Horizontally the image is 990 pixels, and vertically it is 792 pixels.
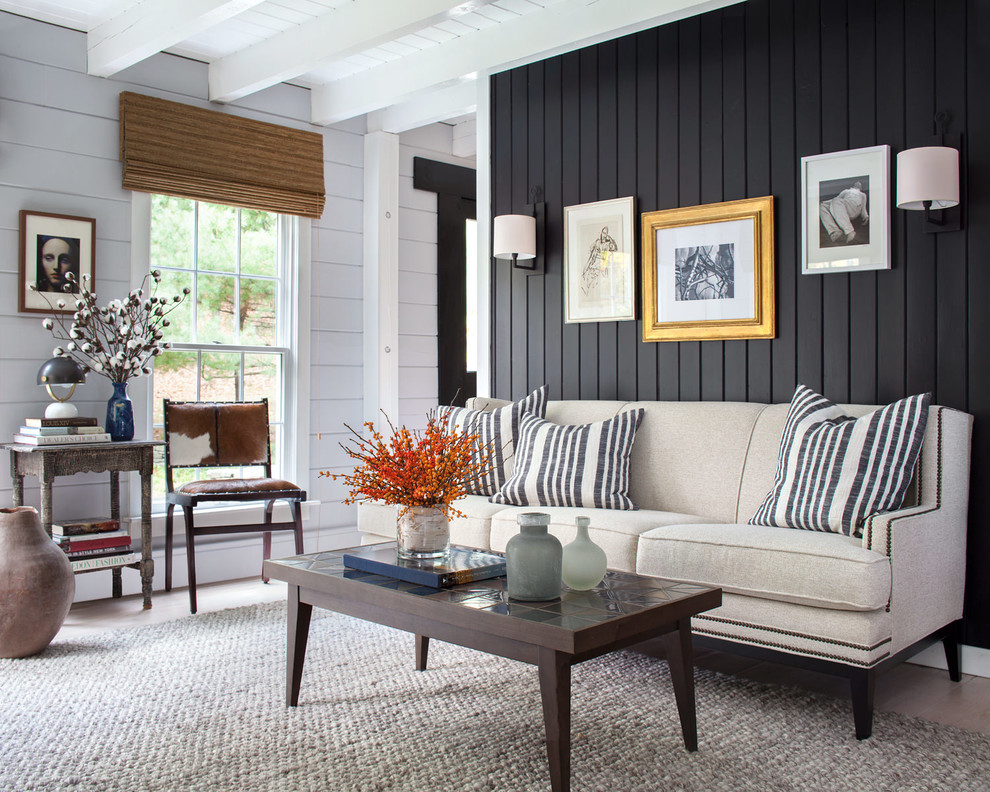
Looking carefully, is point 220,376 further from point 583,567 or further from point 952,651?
point 952,651

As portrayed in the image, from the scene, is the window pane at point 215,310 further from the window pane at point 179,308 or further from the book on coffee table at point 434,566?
the book on coffee table at point 434,566

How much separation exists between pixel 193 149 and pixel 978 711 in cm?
436

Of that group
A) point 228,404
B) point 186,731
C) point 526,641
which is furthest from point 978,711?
point 228,404

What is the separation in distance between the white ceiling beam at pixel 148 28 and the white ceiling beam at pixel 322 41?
47 centimetres

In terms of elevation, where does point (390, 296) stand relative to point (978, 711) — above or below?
above

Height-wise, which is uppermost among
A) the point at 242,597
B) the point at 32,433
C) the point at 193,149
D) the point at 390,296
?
the point at 193,149

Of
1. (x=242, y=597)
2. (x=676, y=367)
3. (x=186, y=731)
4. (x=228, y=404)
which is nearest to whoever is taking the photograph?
(x=186, y=731)

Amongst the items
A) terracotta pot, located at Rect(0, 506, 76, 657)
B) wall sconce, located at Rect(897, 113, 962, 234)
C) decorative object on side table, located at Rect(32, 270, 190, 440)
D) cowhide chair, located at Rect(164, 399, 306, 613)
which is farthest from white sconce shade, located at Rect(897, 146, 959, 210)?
terracotta pot, located at Rect(0, 506, 76, 657)

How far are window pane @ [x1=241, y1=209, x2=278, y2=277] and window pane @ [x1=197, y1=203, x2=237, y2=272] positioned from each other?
0.07 metres

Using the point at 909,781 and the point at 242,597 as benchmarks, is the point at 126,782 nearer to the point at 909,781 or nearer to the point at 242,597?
the point at 909,781

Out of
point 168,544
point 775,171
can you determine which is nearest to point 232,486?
point 168,544

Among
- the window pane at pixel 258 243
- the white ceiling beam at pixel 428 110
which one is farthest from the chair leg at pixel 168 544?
the white ceiling beam at pixel 428 110

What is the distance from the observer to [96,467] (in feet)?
13.1

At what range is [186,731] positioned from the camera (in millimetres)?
2545
